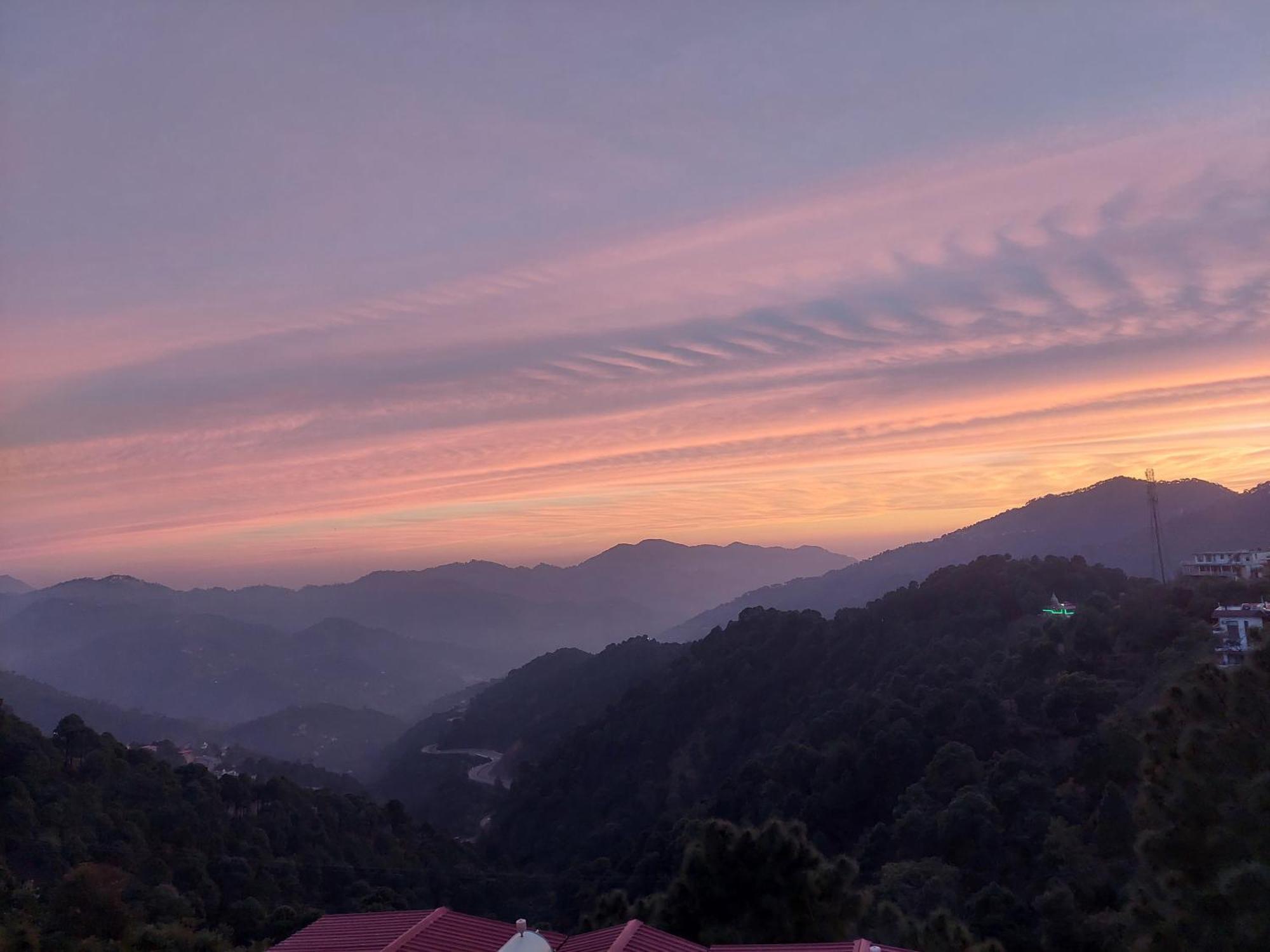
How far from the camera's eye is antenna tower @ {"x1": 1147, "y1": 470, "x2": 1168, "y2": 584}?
4903 centimetres

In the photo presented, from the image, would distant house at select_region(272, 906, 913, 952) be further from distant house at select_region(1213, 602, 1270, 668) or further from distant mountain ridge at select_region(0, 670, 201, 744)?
distant mountain ridge at select_region(0, 670, 201, 744)

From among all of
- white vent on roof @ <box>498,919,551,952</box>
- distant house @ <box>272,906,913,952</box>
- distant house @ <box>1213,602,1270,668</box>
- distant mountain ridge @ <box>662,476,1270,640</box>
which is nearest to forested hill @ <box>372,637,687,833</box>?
distant mountain ridge @ <box>662,476,1270,640</box>

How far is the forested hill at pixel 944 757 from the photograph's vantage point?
1678 centimetres

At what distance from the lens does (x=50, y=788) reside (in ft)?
96.8

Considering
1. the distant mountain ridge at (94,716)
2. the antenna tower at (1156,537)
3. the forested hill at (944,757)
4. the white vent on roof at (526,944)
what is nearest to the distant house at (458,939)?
the white vent on roof at (526,944)

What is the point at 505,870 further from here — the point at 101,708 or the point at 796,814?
the point at 101,708

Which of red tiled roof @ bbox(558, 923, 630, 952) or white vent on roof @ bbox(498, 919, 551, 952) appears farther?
red tiled roof @ bbox(558, 923, 630, 952)

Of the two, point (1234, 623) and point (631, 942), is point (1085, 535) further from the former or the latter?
point (631, 942)

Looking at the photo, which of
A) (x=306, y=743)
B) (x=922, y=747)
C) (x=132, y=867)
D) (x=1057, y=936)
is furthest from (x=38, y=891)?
(x=306, y=743)

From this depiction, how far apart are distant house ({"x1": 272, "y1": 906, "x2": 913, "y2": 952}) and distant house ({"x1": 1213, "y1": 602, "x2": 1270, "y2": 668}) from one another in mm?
23353

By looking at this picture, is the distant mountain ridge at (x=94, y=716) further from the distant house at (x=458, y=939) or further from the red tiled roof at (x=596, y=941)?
the red tiled roof at (x=596, y=941)

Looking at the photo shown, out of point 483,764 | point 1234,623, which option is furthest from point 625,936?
point 483,764

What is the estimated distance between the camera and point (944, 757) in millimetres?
27891

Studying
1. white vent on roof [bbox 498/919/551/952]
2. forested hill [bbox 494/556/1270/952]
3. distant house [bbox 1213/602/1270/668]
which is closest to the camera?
white vent on roof [bbox 498/919/551/952]
